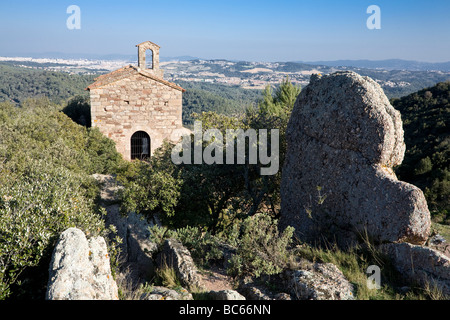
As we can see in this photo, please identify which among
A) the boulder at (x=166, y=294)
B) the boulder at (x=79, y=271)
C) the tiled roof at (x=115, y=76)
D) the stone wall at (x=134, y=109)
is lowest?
the boulder at (x=166, y=294)

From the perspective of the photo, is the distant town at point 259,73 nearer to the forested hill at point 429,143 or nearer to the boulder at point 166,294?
the forested hill at point 429,143

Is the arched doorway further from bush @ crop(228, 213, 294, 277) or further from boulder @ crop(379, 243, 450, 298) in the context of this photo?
boulder @ crop(379, 243, 450, 298)

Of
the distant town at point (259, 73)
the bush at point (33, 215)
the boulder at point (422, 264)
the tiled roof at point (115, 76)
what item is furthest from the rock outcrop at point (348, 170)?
the distant town at point (259, 73)

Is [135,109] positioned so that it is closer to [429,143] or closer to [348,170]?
[348,170]

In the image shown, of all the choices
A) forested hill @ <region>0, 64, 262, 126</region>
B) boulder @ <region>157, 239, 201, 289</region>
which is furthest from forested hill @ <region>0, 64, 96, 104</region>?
boulder @ <region>157, 239, 201, 289</region>

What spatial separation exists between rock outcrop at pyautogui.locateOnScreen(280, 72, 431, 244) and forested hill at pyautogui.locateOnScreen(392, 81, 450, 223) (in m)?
6.33

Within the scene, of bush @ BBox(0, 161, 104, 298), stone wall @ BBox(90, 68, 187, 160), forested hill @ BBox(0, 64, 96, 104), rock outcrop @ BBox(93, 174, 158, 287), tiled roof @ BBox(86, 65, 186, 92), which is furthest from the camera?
forested hill @ BBox(0, 64, 96, 104)

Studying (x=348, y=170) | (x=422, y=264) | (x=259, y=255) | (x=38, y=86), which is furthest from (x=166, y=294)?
(x=38, y=86)

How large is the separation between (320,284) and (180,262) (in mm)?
2578

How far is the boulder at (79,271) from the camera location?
159 inches

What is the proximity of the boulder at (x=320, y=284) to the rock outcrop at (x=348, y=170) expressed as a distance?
5.17ft

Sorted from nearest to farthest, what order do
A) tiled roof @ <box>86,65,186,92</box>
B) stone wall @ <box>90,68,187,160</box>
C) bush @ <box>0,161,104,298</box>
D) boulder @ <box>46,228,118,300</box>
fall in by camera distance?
boulder @ <box>46,228,118,300</box>, bush @ <box>0,161,104,298</box>, tiled roof @ <box>86,65,186,92</box>, stone wall @ <box>90,68,187,160</box>

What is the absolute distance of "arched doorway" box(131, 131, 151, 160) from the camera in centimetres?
1936

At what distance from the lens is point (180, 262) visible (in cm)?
622
